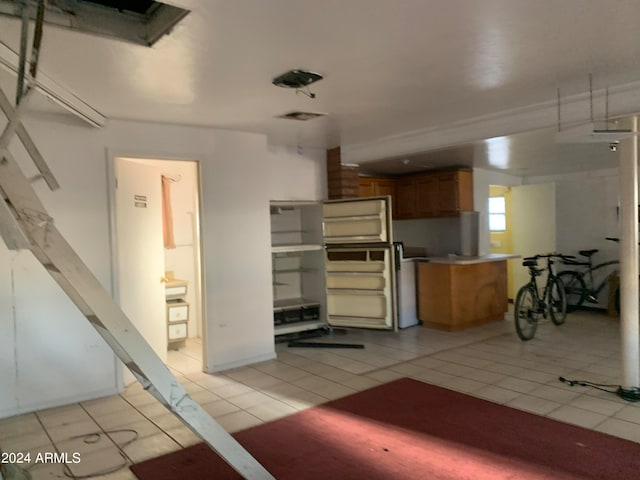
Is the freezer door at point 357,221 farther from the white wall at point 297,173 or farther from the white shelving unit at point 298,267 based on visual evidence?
the white wall at point 297,173

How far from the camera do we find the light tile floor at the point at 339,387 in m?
3.07

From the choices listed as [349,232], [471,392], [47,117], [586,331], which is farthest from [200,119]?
[586,331]

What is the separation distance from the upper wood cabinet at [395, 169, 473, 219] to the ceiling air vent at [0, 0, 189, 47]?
4981mm

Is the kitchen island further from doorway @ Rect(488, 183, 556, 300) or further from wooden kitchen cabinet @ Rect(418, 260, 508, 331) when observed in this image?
doorway @ Rect(488, 183, 556, 300)

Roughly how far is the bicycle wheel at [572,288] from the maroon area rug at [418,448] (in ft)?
14.2

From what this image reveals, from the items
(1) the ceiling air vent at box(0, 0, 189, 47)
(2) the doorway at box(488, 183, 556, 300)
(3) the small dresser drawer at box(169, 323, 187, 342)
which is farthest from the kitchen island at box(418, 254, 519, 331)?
(1) the ceiling air vent at box(0, 0, 189, 47)

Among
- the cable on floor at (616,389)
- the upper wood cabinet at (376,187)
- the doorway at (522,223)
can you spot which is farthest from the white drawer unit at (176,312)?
the doorway at (522,223)

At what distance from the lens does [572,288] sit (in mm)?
7090

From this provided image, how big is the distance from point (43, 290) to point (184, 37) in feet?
8.12

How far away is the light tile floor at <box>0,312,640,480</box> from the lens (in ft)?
10.1

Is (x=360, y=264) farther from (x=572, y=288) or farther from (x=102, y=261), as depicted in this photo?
(x=572, y=288)

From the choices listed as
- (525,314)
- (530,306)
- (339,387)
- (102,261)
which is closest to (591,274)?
(530,306)

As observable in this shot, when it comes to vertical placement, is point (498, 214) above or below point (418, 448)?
above

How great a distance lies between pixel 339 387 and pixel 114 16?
3.18 m
